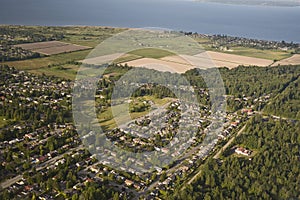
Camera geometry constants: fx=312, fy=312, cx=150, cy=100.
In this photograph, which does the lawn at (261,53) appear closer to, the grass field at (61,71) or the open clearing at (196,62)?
the open clearing at (196,62)

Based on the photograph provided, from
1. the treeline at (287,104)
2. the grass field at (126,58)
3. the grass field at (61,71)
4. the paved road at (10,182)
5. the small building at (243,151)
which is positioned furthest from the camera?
the grass field at (126,58)

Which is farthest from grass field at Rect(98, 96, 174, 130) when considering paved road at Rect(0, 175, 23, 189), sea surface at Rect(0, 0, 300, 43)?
sea surface at Rect(0, 0, 300, 43)

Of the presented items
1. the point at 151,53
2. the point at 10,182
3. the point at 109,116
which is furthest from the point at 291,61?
the point at 10,182

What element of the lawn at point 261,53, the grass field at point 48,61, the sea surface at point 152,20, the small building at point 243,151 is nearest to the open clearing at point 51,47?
the grass field at point 48,61

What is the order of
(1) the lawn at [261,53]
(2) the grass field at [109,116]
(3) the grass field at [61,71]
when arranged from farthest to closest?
1. (1) the lawn at [261,53]
2. (3) the grass field at [61,71]
3. (2) the grass field at [109,116]

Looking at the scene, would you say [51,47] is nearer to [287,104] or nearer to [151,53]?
[151,53]

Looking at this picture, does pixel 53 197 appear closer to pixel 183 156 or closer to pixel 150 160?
pixel 150 160

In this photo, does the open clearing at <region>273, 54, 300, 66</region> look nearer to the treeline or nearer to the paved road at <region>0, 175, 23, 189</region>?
the treeline

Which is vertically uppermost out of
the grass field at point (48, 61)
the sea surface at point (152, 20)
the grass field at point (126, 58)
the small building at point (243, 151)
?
the sea surface at point (152, 20)
